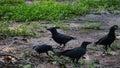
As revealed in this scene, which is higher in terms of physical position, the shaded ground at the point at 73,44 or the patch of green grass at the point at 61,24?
the shaded ground at the point at 73,44

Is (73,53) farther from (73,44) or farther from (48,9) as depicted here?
(48,9)

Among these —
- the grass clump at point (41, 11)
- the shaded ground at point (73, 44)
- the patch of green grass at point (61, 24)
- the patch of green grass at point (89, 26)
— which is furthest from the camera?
the grass clump at point (41, 11)

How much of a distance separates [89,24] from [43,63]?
537 centimetres

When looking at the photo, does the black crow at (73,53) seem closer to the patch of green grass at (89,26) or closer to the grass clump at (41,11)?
the patch of green grass at (89,26)

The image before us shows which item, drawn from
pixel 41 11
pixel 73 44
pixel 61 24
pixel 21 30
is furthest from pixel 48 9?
pixel 73 44

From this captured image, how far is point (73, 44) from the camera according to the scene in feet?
37.5

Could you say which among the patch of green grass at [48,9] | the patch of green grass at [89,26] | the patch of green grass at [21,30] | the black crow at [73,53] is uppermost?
the black crow at [73,53]

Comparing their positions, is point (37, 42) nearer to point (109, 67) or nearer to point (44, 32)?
point (44, 32)

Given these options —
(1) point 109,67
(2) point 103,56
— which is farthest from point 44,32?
(1) point 109,67

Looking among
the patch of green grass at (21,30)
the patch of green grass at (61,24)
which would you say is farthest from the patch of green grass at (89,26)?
the patch of green grass at (21,30)

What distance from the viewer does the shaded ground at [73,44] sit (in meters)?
9.27

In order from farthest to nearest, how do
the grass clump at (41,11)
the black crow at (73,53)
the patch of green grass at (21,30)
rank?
the grass clump at (41,11), the patch of green grass at (21,30), the black crow at (73,53)

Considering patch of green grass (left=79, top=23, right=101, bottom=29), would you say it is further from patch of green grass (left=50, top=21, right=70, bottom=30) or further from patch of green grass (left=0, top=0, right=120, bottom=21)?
patch of green grass (left=0, top=0, right=120, bottom=21)

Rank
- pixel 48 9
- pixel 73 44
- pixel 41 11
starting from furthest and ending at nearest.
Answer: pixel 48 9
pixel 41 11
pixel 73 44
